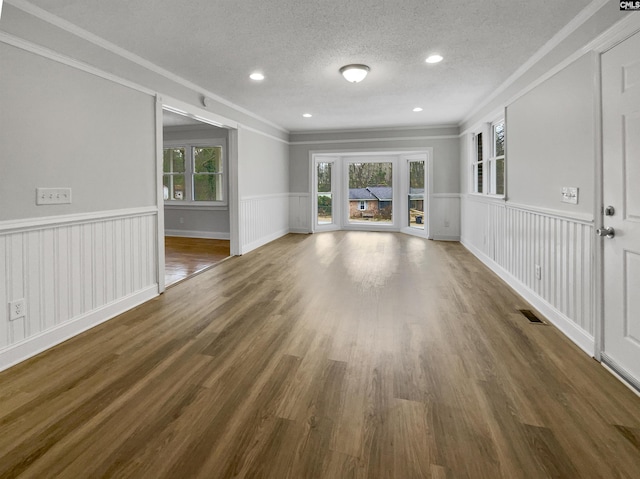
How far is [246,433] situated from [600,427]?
163cm

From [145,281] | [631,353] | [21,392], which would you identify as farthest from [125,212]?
[631,353]

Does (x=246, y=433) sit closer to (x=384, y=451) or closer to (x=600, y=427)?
(x=384, y=451)

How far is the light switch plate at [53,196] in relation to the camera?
98.8 inches

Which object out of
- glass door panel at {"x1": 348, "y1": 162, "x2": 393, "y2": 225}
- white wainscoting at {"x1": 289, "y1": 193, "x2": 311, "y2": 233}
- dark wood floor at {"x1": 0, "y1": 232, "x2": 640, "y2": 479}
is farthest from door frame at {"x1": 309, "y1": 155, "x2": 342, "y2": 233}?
dark wood floor at {"x1": 0, "y1": 232, "x2": 640, "y2": 479}

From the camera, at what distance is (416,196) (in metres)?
8.41

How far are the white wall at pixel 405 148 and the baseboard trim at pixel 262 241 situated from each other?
2.38 feet

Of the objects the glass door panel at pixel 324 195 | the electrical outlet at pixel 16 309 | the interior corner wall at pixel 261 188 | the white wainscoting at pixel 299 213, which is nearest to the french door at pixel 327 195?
the glass door panel at pixel 324 195

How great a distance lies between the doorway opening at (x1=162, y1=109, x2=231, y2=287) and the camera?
8031 millimetres

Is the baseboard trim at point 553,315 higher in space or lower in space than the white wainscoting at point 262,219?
lower

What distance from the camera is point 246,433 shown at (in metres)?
1.64

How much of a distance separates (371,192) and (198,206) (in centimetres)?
419

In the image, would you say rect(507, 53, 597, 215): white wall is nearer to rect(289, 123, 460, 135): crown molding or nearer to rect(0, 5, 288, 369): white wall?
rect(289, 123, 460, 135): crown molding

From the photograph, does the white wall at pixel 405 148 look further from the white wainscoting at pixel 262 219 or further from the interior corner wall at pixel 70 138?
the interior corner wall at pixel 70 138

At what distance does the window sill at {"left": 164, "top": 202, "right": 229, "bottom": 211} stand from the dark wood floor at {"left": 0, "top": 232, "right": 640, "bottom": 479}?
4898 mm
